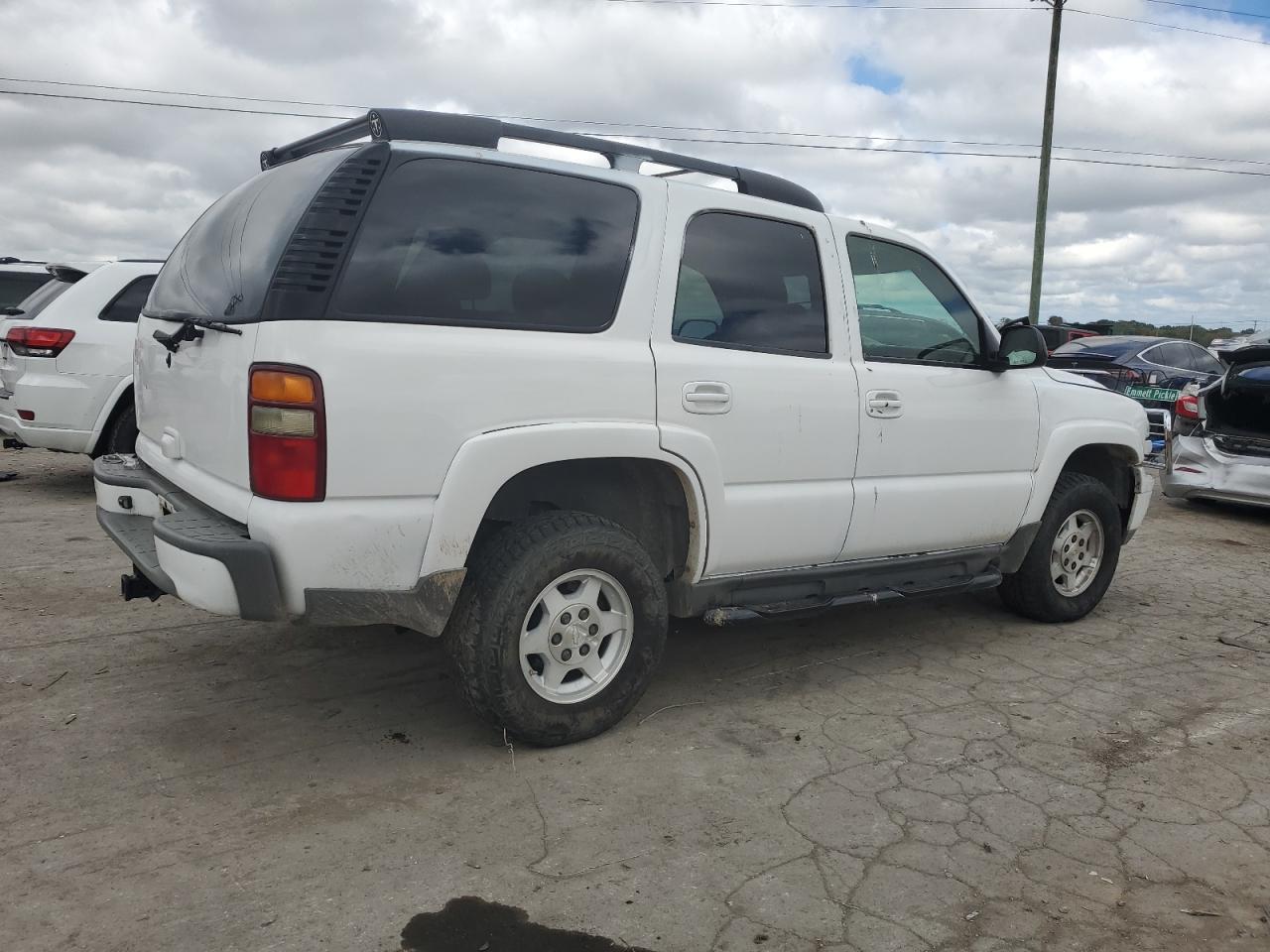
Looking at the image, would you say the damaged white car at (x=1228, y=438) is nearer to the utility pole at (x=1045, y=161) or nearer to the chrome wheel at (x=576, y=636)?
the chrome wheel at (x=576, y=636)

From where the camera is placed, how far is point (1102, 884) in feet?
9.12

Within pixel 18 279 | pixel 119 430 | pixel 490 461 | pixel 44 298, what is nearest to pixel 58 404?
pixel 119 430

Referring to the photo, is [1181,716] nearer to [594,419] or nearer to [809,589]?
[809,589]

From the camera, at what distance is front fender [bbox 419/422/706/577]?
10.2ft

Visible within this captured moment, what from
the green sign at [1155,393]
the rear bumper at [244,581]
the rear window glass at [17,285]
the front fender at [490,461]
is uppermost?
the rear window glass at [17,285]

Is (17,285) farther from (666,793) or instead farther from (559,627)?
(666,793)

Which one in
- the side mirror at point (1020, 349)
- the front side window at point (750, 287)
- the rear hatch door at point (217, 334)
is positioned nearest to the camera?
the rear hatch door at point (217, 334)

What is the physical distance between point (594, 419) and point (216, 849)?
1.67 m

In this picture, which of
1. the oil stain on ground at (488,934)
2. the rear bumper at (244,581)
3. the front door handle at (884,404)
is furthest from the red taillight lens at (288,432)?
the front door handle at (884,404)

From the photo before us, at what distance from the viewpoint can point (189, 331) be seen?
3.28 meters

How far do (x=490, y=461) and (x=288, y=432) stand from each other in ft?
1.96

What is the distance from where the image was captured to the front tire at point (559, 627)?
3260mm

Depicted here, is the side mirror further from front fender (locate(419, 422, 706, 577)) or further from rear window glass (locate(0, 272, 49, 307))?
rear window glass (locate(0, 272, 49, 307))

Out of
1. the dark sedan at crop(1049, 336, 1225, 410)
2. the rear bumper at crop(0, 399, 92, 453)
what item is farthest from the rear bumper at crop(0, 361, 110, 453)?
the dark sedan at crop(1049, 336, 1225, 410)
